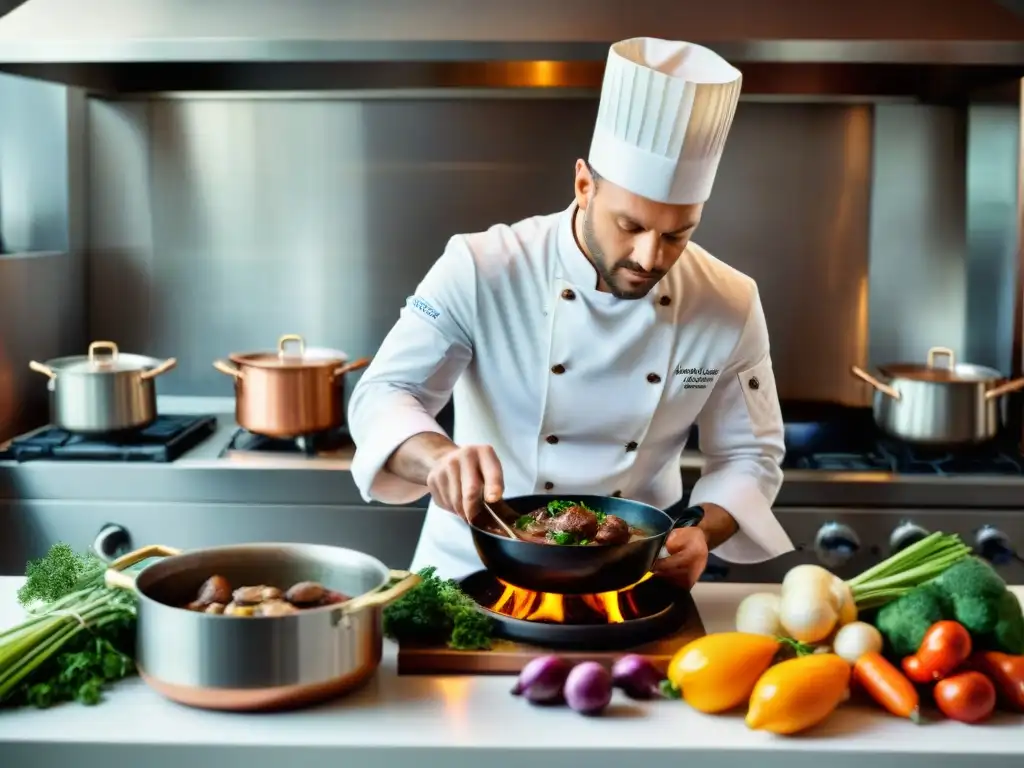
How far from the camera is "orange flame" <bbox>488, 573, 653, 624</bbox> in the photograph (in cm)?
162

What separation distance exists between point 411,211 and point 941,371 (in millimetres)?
1521

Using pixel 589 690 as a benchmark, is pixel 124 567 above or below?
above

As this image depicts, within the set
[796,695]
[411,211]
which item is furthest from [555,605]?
[411,211]

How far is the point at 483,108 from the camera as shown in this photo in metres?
3.43

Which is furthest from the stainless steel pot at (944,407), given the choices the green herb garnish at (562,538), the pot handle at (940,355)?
the green herb garnish at (562,538)

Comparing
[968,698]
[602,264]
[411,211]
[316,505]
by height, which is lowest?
[316,505]

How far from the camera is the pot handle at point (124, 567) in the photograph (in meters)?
1.46

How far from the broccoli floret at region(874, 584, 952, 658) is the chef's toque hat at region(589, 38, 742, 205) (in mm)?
729

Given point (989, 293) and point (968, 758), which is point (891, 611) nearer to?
point (968, 758)

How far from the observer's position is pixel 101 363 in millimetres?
3090

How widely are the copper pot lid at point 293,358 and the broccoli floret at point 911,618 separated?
71.2 inches

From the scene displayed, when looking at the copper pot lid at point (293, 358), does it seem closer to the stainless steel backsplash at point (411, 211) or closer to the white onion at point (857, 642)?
the stainless steel backsplash at point (411, 211)

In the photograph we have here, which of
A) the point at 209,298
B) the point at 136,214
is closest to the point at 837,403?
the point at 209,298

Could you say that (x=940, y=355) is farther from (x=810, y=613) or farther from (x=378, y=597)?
(x=378, y=597)
